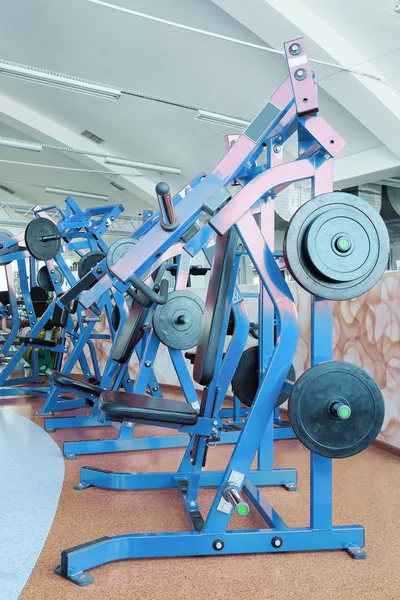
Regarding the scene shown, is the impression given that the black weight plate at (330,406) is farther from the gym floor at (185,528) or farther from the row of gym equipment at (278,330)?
the gym floor at (185,528)

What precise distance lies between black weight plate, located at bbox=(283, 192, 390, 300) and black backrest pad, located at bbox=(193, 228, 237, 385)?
321 millimetres

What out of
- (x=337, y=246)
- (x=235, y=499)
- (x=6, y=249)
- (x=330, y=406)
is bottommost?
(x=235, y=499)

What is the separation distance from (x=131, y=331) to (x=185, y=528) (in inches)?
38.6

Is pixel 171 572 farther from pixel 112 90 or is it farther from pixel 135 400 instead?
pixel 112 90

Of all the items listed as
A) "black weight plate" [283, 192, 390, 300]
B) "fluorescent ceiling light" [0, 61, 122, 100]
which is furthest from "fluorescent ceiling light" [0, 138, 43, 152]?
"black weight plate" [283, 192, 390, 300]

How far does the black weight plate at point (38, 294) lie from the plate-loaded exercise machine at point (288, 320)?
12.5 ft

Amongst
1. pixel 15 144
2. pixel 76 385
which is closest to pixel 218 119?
pixel 15 144

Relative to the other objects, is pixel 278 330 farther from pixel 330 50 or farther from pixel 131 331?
pixel 330 50

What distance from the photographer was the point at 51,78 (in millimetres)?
5613

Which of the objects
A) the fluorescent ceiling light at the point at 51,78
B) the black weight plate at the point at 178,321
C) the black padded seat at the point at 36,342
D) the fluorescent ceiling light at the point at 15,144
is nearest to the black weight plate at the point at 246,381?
the black weight plate at the point at 178,321

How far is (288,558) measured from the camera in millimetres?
1622

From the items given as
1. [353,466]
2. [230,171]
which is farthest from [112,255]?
[353,466]

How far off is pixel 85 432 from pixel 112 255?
1242 mm

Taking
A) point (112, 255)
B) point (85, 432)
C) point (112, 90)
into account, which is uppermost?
point (112, 90)
